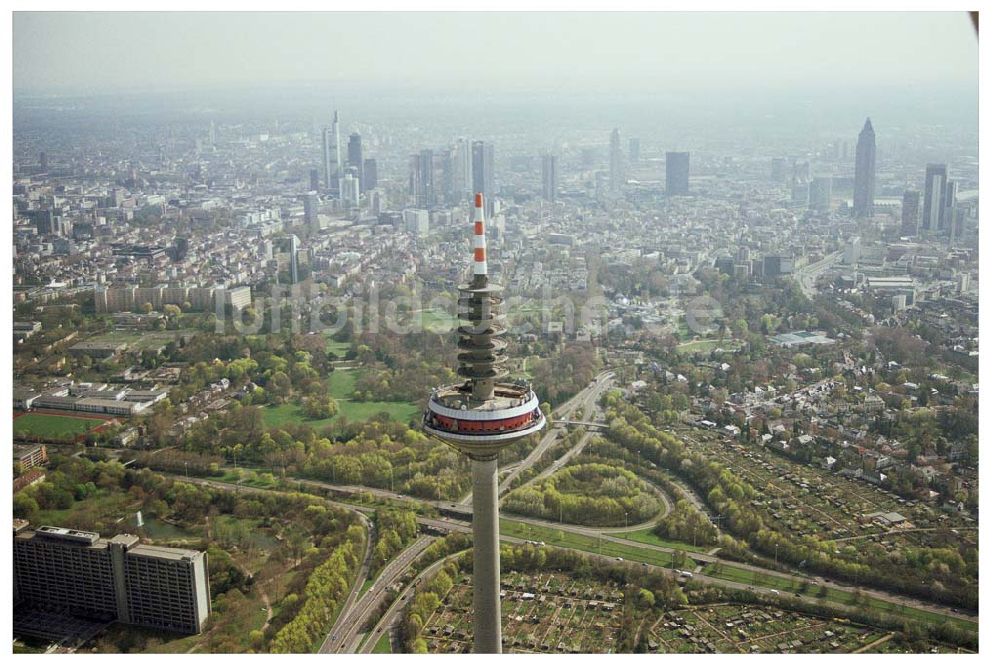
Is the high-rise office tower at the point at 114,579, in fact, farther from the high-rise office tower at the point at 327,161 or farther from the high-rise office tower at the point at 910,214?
the high-rise office tower at the point at 327,161

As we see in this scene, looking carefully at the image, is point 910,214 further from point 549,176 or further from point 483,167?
point 483,167

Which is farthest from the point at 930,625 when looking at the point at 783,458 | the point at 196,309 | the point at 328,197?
the point at 328,197

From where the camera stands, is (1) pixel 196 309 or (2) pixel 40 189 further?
(2) pixel 40 189

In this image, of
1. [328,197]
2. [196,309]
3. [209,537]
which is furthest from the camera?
[328,197]

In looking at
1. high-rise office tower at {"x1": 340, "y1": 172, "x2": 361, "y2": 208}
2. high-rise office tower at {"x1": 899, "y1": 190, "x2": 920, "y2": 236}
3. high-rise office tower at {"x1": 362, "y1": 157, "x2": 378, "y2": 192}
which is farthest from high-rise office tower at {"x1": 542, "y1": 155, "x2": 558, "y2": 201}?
high-rise office tower at {"x1": 899, "y1": 190, "x2": 920, "y2": 236}

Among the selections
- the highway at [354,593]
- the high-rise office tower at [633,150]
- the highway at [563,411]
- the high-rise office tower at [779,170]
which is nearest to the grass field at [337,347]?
the highway at [563,411]

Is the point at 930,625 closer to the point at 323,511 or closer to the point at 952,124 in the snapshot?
the point at 323,511
